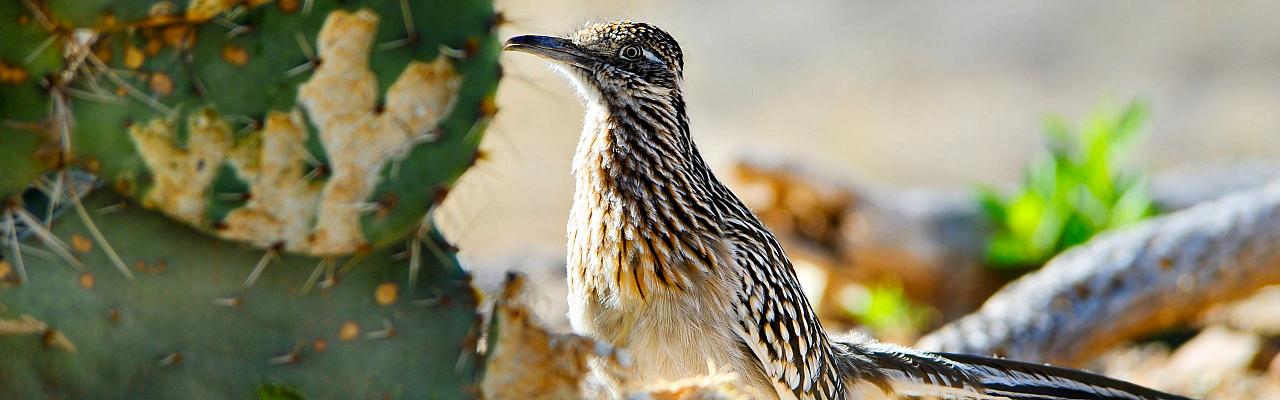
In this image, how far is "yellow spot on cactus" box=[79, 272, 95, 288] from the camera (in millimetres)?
2180

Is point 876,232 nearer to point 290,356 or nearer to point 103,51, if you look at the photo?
point 290,356

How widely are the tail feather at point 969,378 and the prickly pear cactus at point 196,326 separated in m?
1.74

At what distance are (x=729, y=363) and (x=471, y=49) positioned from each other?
1.22 meters

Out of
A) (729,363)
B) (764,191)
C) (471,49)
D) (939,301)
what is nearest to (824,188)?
(764,191)

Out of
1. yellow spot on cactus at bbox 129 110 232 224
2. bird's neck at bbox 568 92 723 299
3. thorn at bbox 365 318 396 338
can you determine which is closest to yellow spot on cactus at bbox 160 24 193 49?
yellow spot on cactus at bbox 129 110 232 224

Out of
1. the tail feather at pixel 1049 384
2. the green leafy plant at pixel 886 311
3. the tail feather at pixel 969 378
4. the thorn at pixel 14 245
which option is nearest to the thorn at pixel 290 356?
the thorn at pixel 14 245

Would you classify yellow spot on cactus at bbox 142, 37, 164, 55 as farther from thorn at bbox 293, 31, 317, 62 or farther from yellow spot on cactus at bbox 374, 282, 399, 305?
yellow spot on cactus at bbox 374, 282, 399, 305

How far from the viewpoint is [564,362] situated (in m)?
2.09

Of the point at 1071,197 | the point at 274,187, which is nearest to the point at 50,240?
the point at 274,187

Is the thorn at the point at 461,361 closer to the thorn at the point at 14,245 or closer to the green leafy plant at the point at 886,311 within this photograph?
the thorn at the point at 14,245

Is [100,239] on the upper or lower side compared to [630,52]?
lower

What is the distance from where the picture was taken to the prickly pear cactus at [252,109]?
85.3 inches

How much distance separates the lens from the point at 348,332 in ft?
7.35

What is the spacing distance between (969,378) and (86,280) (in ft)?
7.91
